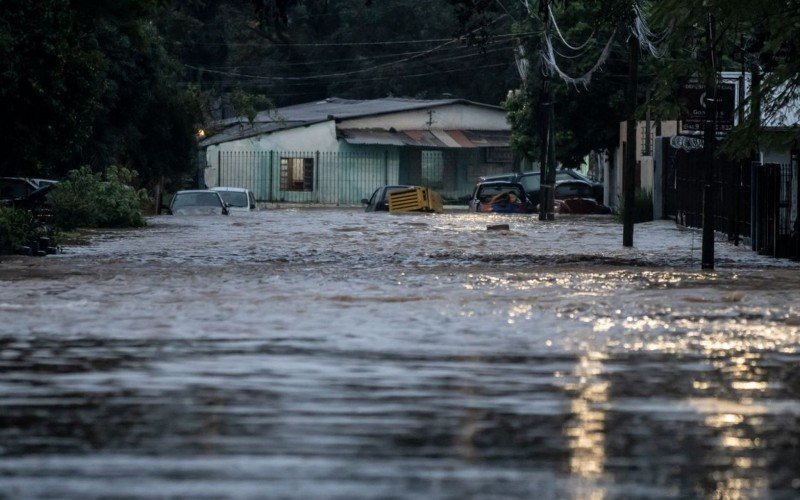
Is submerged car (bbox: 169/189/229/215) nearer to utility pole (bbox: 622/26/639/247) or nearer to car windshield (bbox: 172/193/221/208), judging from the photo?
car windshield (bbox: 172/193/221/208)

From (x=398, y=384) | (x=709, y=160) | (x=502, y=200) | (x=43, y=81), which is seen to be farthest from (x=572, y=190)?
(x=398, y=384)

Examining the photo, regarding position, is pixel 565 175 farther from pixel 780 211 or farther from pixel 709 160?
pixel 709 160

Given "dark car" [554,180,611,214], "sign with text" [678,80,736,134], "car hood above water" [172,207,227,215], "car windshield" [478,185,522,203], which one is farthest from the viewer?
"car windshield" [478,185,522,203]

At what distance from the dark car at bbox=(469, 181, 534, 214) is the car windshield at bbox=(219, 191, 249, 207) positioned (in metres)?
7.54

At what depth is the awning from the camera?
2653 inches

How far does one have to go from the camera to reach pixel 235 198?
4938 centimetres

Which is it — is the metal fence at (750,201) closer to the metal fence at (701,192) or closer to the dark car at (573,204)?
the metal fence at (701,192)

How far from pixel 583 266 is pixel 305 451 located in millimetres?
15542

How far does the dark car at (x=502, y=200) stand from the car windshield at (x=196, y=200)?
10.2 m

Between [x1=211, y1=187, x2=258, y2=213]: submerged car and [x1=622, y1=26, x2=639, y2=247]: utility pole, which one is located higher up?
[x1=622, y1=26, x2=639, y2=247]: utility pole

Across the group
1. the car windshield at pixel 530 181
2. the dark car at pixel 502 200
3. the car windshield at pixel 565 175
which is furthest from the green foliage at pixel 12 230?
the car windshield at pixel 565 175

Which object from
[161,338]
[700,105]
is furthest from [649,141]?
[161,338]

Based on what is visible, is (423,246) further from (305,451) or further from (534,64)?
(534,64)

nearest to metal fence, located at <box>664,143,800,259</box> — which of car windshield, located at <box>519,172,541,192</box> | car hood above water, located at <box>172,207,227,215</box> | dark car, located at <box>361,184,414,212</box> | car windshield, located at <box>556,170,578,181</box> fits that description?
car hood above water, located at <box>172,207,227,215</box>
